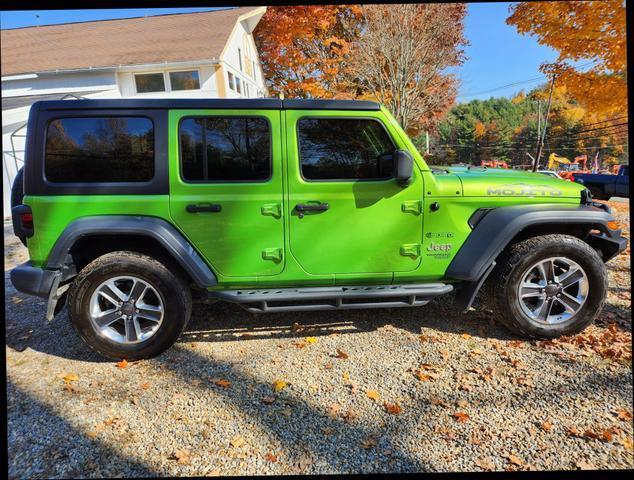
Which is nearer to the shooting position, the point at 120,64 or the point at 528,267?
the point at 528,267

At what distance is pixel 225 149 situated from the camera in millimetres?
3119

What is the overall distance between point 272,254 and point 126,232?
1.14 m

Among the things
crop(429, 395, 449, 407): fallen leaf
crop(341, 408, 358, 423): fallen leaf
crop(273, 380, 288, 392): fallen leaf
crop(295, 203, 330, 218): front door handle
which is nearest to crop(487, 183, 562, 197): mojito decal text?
crop(295, 203, 330, 218): front door handle

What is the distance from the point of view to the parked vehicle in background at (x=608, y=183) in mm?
14854

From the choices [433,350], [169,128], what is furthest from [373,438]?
[169,128]

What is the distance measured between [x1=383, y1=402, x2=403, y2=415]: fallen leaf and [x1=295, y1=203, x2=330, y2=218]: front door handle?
A: 1518mm

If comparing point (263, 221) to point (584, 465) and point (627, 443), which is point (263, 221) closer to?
point (584, 465)

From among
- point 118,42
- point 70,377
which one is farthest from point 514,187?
point 118,42

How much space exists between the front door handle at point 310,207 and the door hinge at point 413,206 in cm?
64

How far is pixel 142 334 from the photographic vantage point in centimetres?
320

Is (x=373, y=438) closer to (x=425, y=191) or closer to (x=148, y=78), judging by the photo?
(x=425, y=191)

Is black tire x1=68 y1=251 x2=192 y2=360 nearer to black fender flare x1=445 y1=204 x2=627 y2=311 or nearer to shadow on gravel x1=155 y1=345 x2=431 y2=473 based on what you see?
shadow on gravel x1=155 y1=345 x2=431 y2=473

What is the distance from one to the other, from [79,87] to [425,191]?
55.9ft

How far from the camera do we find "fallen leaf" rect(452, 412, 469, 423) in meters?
2.49
